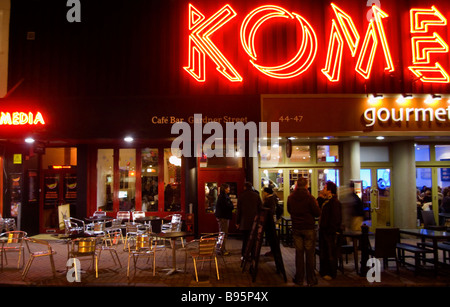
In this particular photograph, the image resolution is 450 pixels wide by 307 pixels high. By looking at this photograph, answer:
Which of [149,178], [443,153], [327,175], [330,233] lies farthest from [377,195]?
[149,178]

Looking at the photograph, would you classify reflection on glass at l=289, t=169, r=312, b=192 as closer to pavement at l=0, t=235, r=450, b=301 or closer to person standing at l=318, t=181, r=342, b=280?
pavement at l=0, t=235, r=450, b=301

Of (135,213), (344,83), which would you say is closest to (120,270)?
(135,213)

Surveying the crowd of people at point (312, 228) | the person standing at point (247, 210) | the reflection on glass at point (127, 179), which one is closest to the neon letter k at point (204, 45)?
the person standing at point (247, 210)

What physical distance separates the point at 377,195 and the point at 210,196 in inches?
237

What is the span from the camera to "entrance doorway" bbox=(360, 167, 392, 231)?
42.2 ft

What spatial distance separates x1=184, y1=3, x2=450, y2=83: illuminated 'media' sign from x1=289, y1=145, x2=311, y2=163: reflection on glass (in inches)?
108

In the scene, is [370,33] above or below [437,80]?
above

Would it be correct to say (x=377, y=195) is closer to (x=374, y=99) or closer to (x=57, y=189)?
(x=374, y=99)

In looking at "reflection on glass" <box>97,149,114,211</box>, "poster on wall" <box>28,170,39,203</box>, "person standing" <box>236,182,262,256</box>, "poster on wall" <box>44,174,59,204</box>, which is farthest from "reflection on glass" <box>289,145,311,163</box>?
"poster on wall" <box>28,170,39,203</box>

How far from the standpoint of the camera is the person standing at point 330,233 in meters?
7.52

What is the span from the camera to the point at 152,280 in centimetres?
762
